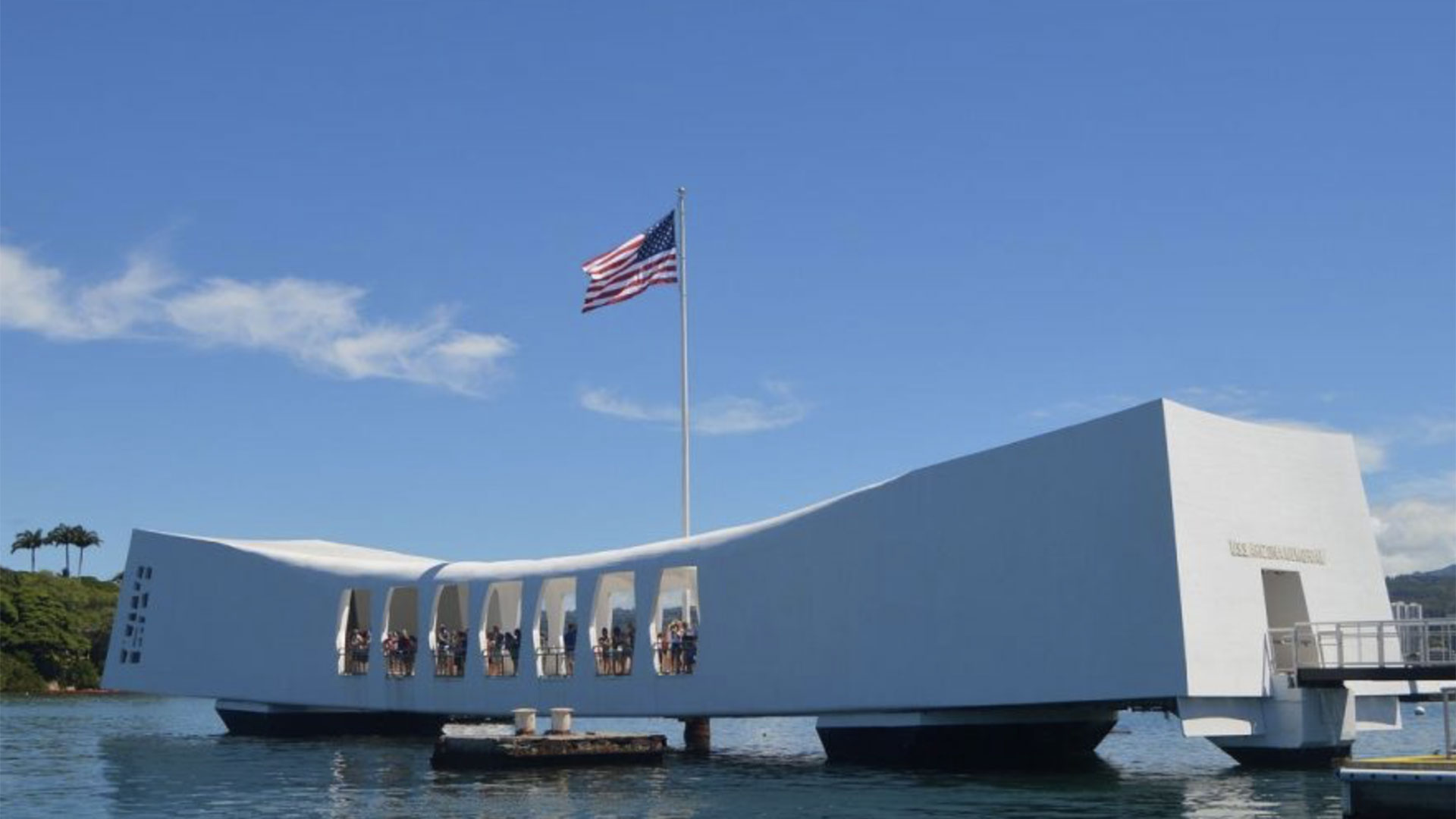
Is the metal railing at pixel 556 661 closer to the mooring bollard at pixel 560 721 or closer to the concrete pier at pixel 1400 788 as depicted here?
the mooring bollard at pixel 560 721

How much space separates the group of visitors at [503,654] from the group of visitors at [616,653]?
2.94 metres

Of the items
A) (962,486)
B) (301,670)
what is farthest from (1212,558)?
(301,670)

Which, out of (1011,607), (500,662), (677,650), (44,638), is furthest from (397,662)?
(44,638)

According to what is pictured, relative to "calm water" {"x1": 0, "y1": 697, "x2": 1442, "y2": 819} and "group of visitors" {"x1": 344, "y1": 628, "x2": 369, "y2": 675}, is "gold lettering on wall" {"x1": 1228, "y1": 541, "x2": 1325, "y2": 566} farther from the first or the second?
"group of visitors" {"x1": 344, "y1": 628, "x2": 369, "y2": 675}

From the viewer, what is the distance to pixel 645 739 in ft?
105

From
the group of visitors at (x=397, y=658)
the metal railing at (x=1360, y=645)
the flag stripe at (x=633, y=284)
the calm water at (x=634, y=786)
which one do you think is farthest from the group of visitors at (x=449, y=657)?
the metal railing at (x=1360, y=645)

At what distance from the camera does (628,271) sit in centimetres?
3741

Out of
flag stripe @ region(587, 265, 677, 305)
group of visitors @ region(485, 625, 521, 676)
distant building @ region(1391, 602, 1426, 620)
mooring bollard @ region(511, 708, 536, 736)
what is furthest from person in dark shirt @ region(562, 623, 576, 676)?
distant building @ region(1391, 602, 1426, 620)

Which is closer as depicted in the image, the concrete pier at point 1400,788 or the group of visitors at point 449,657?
the concrete pier at point 1400,788

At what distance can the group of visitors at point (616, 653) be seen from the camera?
1400 inches

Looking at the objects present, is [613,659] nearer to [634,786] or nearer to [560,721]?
[560,721]

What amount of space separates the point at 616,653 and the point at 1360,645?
52.3 ft

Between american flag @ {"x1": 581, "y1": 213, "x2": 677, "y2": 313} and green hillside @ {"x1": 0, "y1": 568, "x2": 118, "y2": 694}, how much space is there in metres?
65.1

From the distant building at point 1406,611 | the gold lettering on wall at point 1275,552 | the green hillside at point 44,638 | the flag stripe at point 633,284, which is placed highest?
the flag stripe at point 633,284
